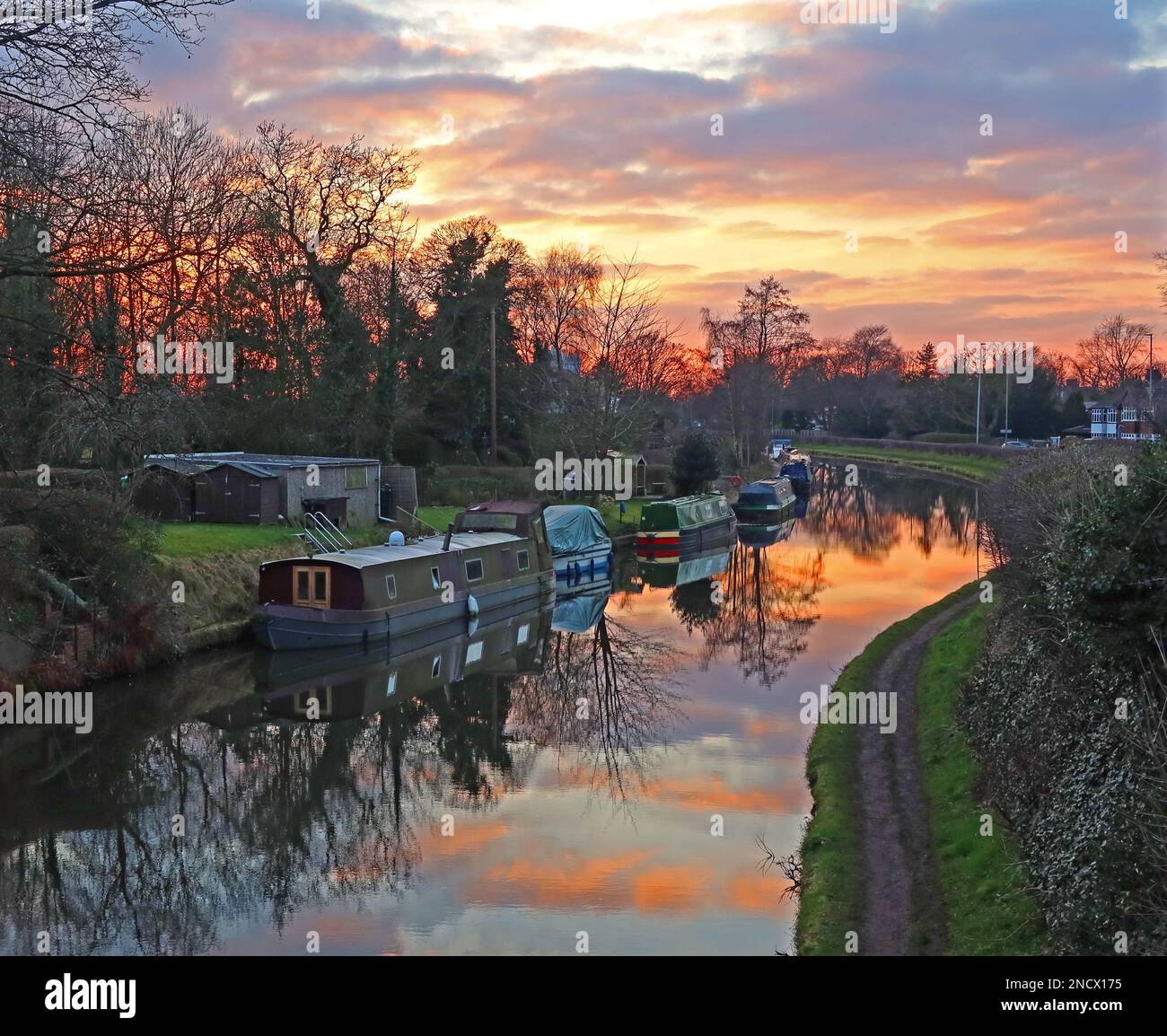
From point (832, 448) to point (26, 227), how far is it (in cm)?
9250

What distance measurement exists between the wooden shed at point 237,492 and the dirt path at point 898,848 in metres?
17.5

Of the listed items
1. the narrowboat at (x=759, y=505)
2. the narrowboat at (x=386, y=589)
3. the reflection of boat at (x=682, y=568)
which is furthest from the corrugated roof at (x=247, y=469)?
the narrowboat at (x=759, y=505)

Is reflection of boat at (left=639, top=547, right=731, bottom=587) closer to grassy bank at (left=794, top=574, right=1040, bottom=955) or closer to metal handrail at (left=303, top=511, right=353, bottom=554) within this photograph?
metal handrail at (left=303, top=511, right=353, bottom=554)

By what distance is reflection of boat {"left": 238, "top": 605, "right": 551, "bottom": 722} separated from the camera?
20.5 metres

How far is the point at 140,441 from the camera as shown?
38.0 feet

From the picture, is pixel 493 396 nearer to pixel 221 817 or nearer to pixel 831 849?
pixel 221 817

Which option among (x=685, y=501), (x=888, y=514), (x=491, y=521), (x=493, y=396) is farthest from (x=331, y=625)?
(x=888, y=514)

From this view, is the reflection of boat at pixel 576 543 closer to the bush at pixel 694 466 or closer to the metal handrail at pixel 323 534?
the metal handrail at pixel 323 534

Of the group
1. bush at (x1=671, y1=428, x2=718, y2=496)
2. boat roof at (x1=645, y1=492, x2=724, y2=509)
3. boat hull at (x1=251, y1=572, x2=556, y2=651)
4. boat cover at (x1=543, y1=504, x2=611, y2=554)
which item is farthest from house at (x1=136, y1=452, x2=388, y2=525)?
bush at (x1=671, y1=428, x2=718, y2=496)

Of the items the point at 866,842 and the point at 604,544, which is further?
the point at 604,544

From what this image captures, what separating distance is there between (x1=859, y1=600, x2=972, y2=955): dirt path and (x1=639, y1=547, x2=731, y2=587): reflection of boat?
17754mm

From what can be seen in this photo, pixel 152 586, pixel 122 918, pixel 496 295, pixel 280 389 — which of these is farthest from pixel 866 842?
pixel 496 295
